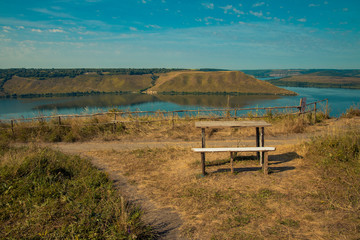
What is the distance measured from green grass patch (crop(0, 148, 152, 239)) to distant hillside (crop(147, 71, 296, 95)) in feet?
250

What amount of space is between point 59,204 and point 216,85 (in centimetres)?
9168

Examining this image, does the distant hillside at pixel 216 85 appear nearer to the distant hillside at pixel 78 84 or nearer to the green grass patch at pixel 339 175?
the distant hillside at pixel 78 84

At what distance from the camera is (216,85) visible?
92938mm

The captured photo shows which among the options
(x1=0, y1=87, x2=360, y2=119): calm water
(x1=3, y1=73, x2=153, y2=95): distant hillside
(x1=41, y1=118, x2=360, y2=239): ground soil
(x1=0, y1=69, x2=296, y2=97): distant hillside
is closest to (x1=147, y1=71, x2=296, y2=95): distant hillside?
(x1=0, y1=69, x2=296, y2=97): distant hillside

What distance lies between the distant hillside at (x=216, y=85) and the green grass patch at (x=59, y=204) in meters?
76.2

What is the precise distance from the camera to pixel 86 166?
6477mm

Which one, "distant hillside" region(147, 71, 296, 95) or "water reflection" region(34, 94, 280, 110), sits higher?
"distant hillside" region(147, 71, 296, 95)

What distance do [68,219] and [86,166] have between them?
285 cm

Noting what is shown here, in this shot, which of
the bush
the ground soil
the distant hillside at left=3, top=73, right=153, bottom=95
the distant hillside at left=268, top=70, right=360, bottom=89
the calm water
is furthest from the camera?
the distant hillside at left=268, top=70, right=360, bottom=89

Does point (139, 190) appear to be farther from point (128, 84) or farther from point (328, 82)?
point (328, 82)

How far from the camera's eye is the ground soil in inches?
159

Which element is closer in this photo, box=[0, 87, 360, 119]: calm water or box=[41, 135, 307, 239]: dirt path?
box=[41, 135, 307, 239]: dirt path

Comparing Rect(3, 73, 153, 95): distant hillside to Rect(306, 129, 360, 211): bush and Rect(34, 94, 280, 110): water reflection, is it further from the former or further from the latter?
Rect(306, 129, 360, 211): bush

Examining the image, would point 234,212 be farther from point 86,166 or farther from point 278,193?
point 86,166
